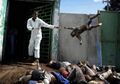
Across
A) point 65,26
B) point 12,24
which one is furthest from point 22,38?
point 65,26

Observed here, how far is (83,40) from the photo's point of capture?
13438 millimetres

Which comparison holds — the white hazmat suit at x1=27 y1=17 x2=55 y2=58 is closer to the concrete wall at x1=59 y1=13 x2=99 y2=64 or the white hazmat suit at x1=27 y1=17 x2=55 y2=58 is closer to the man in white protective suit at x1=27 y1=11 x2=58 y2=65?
the man in white protective suit at x1=27 y1=11 x2=58 y2=65

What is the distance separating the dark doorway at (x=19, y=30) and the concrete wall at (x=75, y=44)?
28.5 inches

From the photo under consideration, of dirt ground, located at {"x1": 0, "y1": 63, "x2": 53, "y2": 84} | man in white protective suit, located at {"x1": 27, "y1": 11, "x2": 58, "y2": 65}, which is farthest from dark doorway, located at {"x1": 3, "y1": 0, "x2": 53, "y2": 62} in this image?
dirt ground, located at {"x1": 0, "y1": 63, "x2": 53, "y2": 84}

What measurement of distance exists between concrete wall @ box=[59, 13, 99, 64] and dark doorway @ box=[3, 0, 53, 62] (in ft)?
2.37

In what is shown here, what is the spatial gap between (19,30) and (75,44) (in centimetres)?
336

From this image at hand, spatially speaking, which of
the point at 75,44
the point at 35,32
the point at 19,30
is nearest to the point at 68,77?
the point at 35,32

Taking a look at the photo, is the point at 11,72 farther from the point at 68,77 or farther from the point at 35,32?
the point at 35,32

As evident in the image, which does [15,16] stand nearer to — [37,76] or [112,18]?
[112,18]

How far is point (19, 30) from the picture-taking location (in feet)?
50.6

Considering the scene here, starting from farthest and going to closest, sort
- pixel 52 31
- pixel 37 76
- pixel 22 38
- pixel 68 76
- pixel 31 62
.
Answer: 1. pixel 22 38
2. pixel 52 31
3. pixel 31 62
4. pixel 68 76
5. pixel 37 76

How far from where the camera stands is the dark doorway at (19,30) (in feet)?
42.8

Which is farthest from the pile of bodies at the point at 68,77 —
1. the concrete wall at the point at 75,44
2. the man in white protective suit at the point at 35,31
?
the concrete wall at the point at 75,44

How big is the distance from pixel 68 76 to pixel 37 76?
1275 mm
